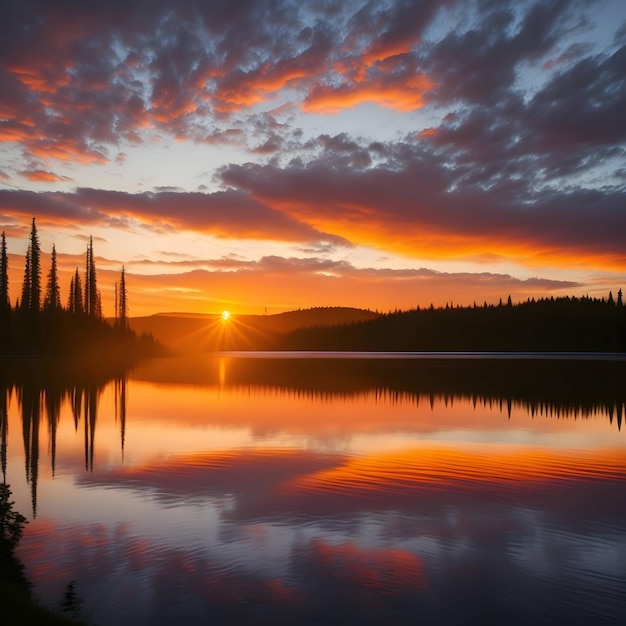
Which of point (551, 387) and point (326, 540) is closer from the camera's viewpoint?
point (326, 540)

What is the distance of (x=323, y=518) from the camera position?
55.8 ft

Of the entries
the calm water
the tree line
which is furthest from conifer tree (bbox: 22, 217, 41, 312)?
the calm water

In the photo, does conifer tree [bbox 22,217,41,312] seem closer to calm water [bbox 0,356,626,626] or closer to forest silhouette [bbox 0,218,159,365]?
forest silhouette [bbox 0,218,159,365]

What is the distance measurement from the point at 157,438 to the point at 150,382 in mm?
40464

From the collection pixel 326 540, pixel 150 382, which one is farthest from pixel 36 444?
pixel 150 382

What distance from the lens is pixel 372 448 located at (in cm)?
2873

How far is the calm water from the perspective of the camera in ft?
37.9

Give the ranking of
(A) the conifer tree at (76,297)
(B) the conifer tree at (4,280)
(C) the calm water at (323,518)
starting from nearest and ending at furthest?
(C) the calm water at (323,518), (B) the conifer tree at (4,280), (A) the conifer tree at (76,297)

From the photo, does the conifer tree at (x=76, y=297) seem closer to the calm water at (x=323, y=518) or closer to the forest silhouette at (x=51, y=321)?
the forest silhouette at (x=51, y=321)

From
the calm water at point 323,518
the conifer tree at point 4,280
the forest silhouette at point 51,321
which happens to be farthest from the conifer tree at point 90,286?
the calm water at point 323,518

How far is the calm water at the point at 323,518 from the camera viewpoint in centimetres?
1155

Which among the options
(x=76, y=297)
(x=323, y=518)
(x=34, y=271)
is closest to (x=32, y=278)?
(x=34, y=271)

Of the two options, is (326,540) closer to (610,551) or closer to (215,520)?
(215,520)

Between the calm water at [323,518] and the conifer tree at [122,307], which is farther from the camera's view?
the conifer tree at [122,307]
